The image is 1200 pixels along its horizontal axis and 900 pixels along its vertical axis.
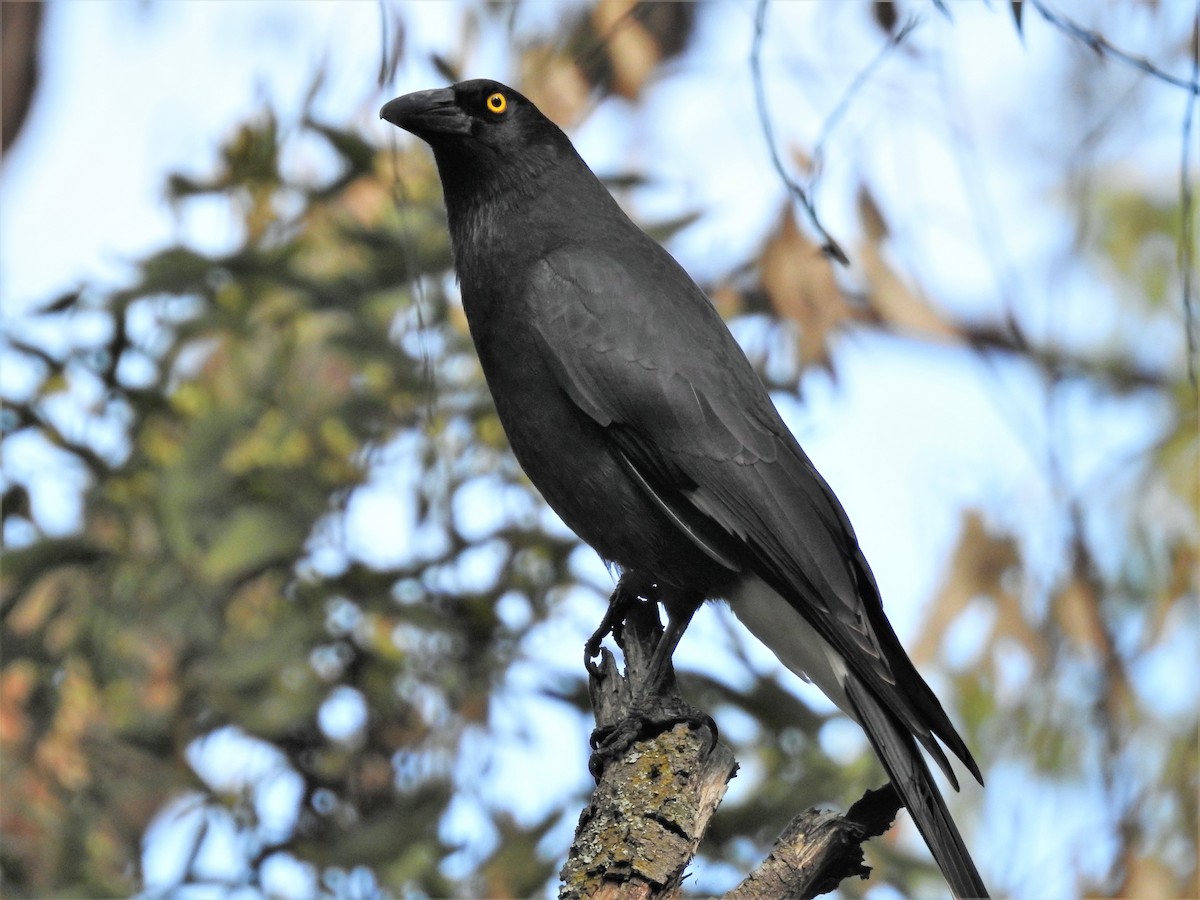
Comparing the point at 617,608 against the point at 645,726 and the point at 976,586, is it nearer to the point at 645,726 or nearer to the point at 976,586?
the point at 645,726

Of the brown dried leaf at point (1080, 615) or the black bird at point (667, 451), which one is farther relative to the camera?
the brown dried leaf at point (1080, 615)

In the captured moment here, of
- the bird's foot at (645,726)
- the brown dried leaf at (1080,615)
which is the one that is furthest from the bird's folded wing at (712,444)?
the brown dried leaf at (1080,615)

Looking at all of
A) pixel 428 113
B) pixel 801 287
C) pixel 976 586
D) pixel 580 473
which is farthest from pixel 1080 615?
pixel 428 113

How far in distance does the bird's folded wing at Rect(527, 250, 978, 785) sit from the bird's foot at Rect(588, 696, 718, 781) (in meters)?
0.35

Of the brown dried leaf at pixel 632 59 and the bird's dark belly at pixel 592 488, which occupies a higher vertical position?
the brown dried leaf at pixel 632 59

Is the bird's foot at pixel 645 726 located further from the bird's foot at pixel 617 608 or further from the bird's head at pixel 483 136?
the bird's head at pixel 483 136

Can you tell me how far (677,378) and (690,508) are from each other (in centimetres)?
33

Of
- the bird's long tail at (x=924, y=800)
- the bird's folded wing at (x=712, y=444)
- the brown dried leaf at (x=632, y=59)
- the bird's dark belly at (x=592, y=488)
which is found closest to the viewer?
the bird's long tail at (x=924, y=800)

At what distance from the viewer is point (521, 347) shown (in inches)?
131

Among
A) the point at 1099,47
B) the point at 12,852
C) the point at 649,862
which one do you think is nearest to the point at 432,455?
the point at 12,852

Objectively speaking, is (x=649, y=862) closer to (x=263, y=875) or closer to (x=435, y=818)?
(x=435, y=818)

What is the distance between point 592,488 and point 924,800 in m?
1.02

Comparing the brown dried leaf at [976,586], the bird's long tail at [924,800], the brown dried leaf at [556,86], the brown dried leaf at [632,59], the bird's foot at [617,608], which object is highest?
the brown dried leaf at [632,59]

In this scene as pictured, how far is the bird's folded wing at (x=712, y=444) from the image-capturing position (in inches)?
120
